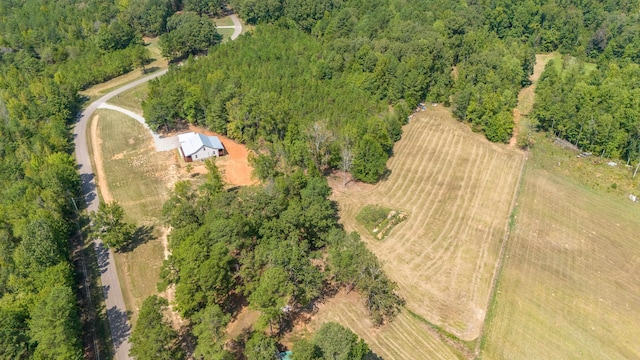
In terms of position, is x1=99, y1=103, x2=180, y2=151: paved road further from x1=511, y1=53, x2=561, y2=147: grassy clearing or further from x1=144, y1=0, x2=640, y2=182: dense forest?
x1=511, y1=53, x2=561, y2=147: grassy clearing

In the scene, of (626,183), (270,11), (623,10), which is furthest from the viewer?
(270,11)

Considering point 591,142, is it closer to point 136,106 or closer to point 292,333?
point 292,333

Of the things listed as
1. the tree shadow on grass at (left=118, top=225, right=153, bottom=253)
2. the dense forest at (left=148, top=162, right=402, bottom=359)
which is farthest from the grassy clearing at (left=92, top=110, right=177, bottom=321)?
the dense forest at (left=148, top=162, right=402, bottom=359)

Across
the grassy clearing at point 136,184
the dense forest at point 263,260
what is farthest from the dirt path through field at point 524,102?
the grassy clearing at point 136,184

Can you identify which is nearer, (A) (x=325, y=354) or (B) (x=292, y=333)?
(A) (x=325, y=354)

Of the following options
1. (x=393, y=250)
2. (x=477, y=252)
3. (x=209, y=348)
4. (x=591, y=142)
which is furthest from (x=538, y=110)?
(x=209, y=348)

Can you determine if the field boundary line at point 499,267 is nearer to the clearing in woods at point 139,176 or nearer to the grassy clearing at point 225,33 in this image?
the clearing in woods at point 139,176

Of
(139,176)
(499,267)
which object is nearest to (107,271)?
(139,176)

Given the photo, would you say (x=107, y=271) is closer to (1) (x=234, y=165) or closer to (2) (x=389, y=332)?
(1) (x=234, y=165)
